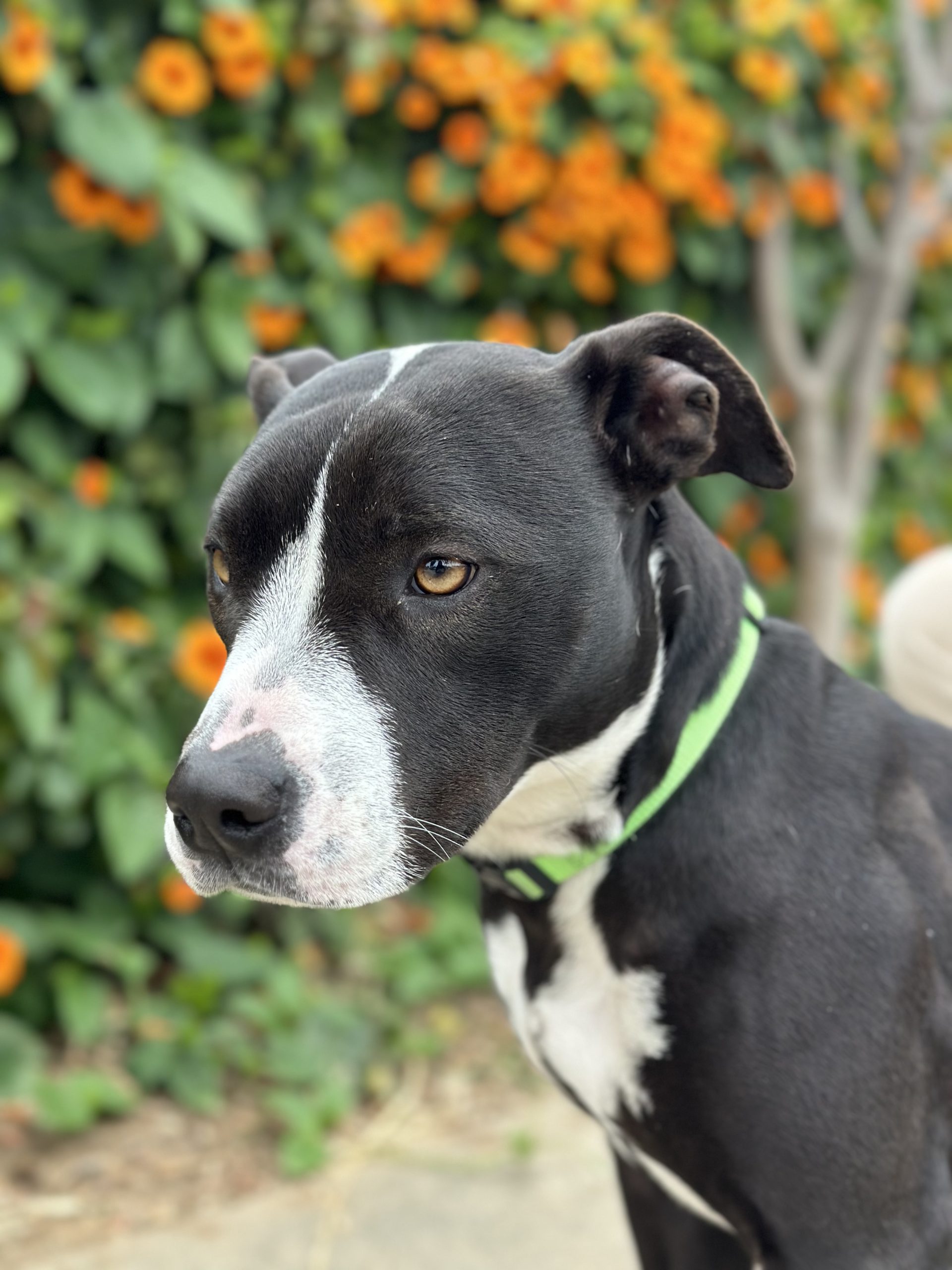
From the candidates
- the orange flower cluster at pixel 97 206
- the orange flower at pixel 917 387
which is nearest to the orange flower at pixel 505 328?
the orange flower cluster at pixel 97 206

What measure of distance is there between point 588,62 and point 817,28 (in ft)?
2.72

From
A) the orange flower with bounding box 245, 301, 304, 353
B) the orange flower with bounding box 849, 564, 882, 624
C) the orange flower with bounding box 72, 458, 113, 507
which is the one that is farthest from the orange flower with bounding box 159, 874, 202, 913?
the orange flower with bounding box 849, 564, 882, 624

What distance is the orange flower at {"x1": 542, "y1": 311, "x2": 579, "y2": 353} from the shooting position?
428 cm

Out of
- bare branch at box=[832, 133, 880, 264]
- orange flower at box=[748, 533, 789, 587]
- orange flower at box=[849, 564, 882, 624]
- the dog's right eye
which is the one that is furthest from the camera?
orange flower at box=[849, 564, 882, 624]

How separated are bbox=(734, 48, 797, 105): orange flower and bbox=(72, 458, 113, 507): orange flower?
214 centimetres

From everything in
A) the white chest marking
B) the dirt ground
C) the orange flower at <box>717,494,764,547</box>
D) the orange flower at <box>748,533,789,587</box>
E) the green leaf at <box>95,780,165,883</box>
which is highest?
the white chest marking

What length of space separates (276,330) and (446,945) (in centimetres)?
179

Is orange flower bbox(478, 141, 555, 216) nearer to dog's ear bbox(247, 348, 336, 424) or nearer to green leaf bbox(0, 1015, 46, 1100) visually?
dog's ear bbox(247, 348, 336, 424)

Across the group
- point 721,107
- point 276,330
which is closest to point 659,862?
point 276,330

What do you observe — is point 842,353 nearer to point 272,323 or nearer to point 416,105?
point 416,105

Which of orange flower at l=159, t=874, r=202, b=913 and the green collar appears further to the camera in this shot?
orange flower at l=159, t=874, r=202, b=913

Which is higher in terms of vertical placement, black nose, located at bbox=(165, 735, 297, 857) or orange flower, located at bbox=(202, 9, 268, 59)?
orange flower, located at bbox=(202, 9, 268, 59)

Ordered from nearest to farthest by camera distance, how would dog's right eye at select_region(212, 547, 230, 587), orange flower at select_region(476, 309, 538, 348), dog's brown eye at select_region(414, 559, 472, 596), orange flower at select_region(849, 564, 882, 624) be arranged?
dog's brown eye at select_region(414, 559, 472, 596)
dog's right eye at select_region(212, 547, 230, 587)
orange flower at select_region(476, 309, 538, 348)
orange flower at select_region(849, 564, 882, 624)

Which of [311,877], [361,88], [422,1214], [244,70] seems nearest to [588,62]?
[361,88]
